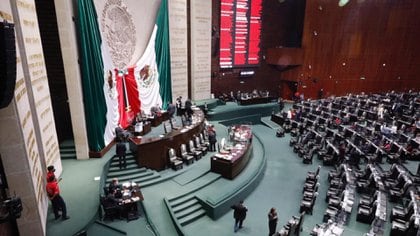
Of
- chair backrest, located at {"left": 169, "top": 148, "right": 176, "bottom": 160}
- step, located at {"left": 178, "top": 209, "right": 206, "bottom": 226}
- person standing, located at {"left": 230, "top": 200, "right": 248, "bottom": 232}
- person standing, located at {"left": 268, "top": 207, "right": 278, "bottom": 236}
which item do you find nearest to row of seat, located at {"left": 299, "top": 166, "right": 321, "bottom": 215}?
person standing, located at {"left": 268, "top": 207, "right": 278, "bottom": 236}

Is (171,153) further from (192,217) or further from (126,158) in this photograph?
(192,217)

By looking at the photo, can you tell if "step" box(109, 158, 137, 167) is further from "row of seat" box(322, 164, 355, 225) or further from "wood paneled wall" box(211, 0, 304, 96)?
"wood paneled wall" box(211, 0, 304, 96)

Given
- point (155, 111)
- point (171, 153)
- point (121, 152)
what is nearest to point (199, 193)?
point (171, 153)

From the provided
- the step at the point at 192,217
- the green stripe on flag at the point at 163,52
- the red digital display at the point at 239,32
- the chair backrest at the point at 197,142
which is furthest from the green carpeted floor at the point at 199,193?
the red digital display at the point at 239,32

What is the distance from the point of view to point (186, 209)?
9.81 metres

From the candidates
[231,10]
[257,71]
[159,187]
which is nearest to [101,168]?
[159,187]

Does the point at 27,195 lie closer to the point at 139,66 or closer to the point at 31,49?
the point at 31,49

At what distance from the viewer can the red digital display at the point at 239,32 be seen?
23.0m

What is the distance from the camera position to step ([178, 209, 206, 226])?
367 inches

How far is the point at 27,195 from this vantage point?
6.12 meters

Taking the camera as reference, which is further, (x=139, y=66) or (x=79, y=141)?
(x=139, y=66)

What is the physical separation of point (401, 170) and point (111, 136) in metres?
12.6

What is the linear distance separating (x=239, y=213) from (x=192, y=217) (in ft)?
5.82

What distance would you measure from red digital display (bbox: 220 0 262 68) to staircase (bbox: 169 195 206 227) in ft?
52.6
